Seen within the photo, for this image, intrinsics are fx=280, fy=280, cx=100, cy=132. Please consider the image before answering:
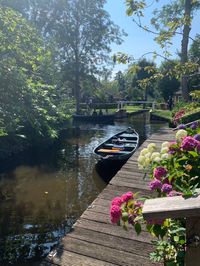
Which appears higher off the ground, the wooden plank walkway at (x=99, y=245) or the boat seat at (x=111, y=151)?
the wooden plank walkway at (x=99, y=245)

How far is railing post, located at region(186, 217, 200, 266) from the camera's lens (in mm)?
1530

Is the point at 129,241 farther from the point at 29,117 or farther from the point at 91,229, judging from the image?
the point at 29,117

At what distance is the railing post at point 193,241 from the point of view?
1.53 meters

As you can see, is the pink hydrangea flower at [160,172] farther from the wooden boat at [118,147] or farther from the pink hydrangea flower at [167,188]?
the wooden boat at [118,147]

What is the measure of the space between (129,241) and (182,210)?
2450 mm

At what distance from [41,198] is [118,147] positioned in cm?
424

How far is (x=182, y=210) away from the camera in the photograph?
4.46ft

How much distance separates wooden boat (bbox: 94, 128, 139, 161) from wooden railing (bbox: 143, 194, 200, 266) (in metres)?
8.26

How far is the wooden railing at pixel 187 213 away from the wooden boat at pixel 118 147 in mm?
8260

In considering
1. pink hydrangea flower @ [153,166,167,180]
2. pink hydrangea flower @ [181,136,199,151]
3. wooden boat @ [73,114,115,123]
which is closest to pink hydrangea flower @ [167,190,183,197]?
pink hydrangea flower @ [153,166,167,180]

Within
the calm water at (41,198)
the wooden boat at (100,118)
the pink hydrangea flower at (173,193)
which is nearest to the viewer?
the pink hydrangea flower at (173,193)

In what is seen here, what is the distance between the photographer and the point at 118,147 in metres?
11.3

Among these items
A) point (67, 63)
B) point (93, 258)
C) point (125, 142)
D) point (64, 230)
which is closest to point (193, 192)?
point (93, 258)

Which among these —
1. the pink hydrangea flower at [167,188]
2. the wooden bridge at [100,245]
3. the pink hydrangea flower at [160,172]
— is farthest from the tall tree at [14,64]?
the pink hydrangea flower at [167,188]
